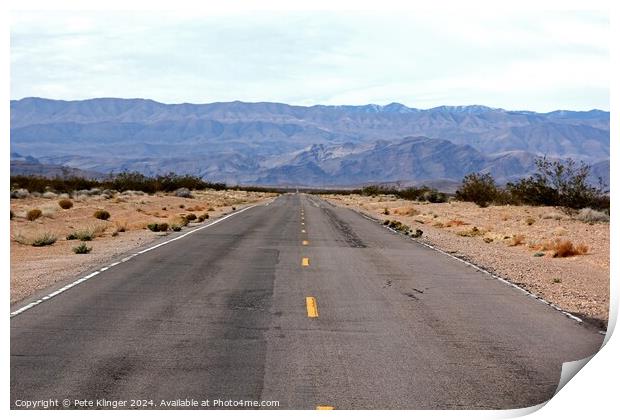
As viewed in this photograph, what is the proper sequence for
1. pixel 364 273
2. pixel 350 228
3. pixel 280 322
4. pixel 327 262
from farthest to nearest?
pixel 350 228, pixel 327 262, pixel 364 273, pixel 280 322

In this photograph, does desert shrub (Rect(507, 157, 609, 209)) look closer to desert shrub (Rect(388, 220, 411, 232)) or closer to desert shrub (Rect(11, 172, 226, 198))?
desert shrub (Rect(388, 220, 411, 232))

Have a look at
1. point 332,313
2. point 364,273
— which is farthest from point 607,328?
point 364,273

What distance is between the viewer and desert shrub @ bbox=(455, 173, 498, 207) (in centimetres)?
6619

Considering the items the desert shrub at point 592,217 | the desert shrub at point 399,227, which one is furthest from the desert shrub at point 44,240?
the desert shrub at point 592,217

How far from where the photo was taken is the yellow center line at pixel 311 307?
11.8 meters

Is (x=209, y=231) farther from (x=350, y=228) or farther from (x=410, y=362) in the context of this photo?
(x=410, y=362)

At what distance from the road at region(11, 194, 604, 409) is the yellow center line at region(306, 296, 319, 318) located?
18 millimetres

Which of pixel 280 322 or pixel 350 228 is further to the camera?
pixel 350 228

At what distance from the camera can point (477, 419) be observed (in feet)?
23.9

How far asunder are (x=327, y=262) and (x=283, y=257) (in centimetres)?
168

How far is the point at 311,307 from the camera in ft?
41.0

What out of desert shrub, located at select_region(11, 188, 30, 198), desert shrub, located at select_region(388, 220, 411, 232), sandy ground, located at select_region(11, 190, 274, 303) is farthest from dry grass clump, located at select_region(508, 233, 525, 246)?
desert shrub, located at select_region(11, 188, 30, 198)

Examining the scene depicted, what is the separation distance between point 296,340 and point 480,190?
61.1 m
